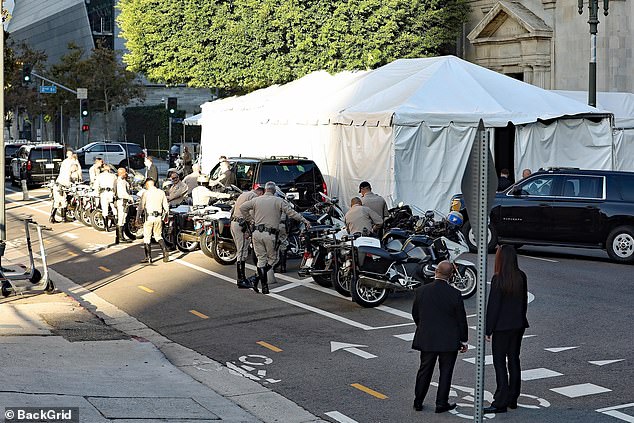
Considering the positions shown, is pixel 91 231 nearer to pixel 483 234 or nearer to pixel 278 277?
pixel 278 277

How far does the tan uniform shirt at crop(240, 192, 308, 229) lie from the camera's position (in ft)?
53.9

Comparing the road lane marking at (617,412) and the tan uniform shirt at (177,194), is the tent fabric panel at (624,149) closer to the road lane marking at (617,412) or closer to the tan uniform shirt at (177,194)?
the tan uniform shirt at (177,194)

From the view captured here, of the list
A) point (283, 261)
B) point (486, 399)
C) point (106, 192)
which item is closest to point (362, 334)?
point (486, 399)

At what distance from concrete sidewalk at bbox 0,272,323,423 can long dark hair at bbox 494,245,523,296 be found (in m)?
2.15

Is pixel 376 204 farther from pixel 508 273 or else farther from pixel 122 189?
pixel 508 273

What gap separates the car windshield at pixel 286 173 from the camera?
22797 mm

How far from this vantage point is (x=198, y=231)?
20.6 meters

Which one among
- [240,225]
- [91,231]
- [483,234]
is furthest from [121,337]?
[91,231]

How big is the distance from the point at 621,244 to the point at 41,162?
90.2 ft

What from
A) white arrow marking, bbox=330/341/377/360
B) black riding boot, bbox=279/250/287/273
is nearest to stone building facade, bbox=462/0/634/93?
black riding boot, bbox=279/250/287/273

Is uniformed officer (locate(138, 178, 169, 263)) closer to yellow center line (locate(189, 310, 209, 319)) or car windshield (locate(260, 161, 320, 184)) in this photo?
car windshield (locate(260, 161, 320, 184))

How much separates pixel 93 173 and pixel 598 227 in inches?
568

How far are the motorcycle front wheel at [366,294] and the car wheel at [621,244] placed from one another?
269 inches

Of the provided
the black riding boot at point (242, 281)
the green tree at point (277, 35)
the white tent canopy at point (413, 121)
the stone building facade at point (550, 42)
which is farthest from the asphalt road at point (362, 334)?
the green tree at point (277, 35)
